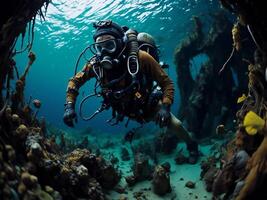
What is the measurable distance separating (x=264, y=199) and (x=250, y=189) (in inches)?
11.1

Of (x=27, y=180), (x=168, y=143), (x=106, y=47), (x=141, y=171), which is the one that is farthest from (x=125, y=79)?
(x=168, y=143)

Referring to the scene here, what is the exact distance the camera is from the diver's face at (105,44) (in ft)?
18.9

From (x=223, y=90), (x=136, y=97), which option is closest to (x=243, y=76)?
(x=223, y=90)

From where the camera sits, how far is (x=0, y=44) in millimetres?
4211

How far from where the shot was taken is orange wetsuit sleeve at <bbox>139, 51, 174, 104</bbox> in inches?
237

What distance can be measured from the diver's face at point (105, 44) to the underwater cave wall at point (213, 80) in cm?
667

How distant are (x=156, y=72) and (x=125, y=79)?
26.9 inches

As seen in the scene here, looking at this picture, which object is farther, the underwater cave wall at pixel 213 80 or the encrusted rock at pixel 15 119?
the underwater cave wall at pixel 213 80

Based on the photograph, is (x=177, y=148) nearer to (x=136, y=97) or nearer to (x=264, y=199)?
(x=136, y=97)

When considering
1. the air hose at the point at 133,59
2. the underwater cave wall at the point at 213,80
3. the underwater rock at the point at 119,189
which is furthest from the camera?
the underwater cave wall at the point at 213,80

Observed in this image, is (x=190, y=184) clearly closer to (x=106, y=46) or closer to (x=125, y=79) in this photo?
(x=125, y=79)

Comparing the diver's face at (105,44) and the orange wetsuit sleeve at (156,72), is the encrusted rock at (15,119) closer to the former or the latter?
the diver's face at (105,44)

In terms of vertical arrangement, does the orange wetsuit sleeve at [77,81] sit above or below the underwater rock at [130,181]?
above

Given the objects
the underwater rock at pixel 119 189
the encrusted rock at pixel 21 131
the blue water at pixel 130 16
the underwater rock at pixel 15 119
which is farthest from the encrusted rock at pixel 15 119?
the blue water at pixel 130 16
